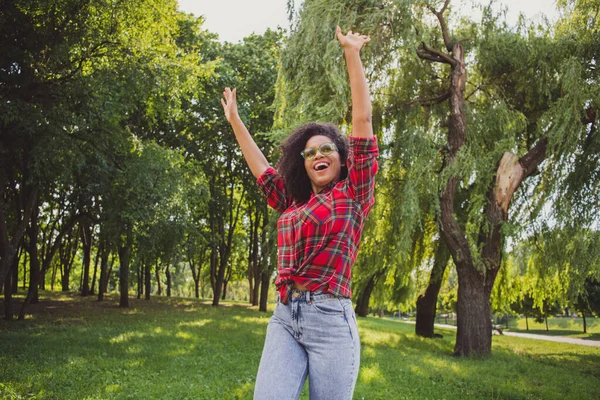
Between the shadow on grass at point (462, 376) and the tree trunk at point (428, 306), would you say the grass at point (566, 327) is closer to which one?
the tree trunk at point (428, 306)

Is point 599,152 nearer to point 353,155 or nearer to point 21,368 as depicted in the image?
point 353,155

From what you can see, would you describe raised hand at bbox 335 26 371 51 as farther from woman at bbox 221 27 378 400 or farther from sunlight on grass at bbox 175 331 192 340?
sunlight on grass at bbox 175 331 192 340

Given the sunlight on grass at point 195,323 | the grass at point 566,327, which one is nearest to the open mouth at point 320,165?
the sunlight on grass at point 195,323

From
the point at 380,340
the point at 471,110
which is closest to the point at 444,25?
the point at 471,110

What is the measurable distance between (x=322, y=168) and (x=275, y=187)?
33 cm

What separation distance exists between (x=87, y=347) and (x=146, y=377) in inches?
128

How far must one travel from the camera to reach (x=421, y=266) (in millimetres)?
14602

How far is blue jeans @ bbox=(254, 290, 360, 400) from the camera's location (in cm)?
211

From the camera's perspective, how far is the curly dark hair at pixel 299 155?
261 centimetres

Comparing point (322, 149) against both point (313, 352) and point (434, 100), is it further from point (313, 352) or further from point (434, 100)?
point (434, 100)

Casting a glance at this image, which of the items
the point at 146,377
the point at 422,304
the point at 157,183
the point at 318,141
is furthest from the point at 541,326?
the point at 318,141

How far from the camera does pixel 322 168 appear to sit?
2492 mm

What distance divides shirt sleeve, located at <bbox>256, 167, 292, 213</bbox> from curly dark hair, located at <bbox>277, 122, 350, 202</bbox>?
0.03 metres

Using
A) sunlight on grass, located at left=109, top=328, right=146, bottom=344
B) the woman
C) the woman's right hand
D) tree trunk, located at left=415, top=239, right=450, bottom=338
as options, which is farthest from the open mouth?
tree trunk, located at left=415, top=239, right=450, bottom=338
